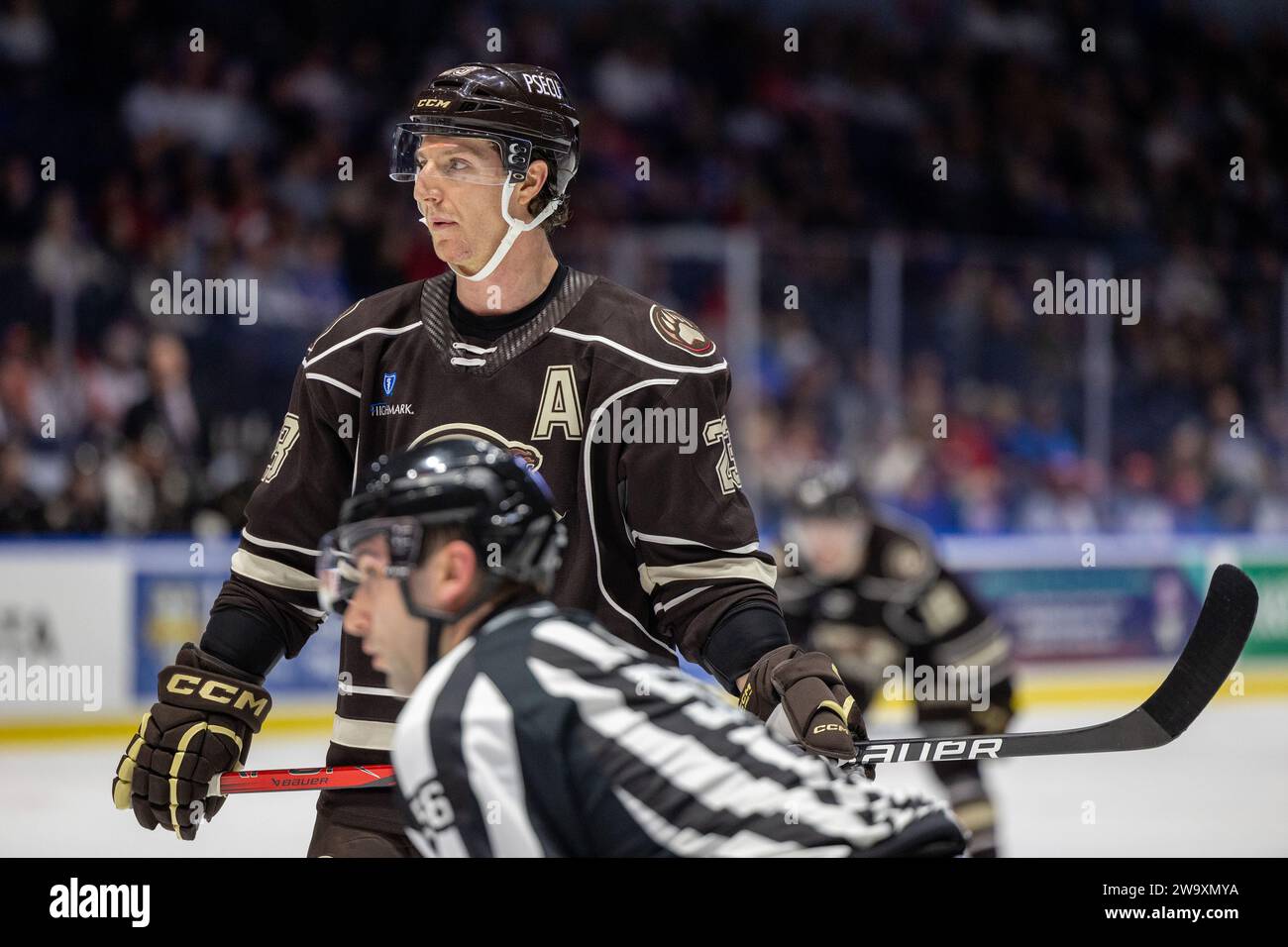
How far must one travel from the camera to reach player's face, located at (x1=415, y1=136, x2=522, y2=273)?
7.86 feet

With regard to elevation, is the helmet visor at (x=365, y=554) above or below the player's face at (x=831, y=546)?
above

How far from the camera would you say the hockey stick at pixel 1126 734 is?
2172 mm

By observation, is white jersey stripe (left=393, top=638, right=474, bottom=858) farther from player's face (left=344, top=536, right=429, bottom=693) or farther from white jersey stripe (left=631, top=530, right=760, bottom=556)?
white jersey stripe (left=631, top=530, right=760, bottom=556)

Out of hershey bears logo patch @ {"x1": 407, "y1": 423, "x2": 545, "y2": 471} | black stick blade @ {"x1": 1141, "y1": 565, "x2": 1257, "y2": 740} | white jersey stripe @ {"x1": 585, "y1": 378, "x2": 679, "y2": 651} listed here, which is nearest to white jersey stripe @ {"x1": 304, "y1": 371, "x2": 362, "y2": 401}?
hershey bears logo patch @ {"x1": 407, "y1": 423, "x2": 545, "y2": 471}

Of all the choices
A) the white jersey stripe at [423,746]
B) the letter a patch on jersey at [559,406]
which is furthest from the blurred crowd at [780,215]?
the white jersey stripe at [423,746]

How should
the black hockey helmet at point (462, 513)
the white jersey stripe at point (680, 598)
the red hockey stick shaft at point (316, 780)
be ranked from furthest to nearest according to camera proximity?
the white jersey stripe at point (680, 598), the red hockey stick shaft at point (316, 780), the black hockey helmet at point (462, 513)

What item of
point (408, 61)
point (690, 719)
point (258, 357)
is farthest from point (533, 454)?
point (408, 61)

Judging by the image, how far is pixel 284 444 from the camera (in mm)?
2451

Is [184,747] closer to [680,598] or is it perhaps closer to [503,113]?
[680,598]

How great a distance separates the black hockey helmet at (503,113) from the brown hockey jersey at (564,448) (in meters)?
0.20

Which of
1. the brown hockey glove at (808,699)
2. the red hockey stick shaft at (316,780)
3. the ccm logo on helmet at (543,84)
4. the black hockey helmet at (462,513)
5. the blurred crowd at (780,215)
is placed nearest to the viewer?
the black hockey helmet at (462,513)

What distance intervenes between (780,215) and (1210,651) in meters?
7.82

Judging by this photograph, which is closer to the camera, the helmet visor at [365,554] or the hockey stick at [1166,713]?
the helmet visor at [365,554]

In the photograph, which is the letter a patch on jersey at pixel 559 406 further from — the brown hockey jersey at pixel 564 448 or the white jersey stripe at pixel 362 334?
the white jersey stripe at pixel 362 334
